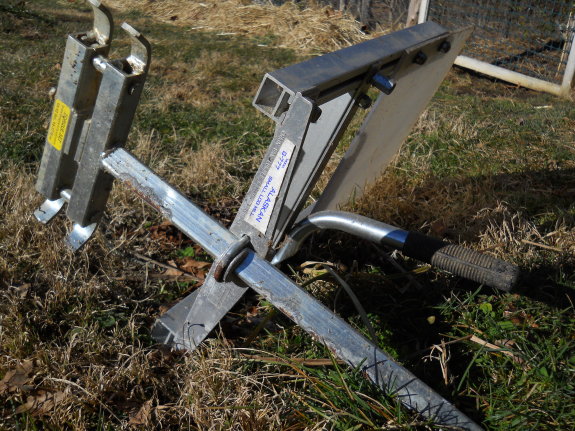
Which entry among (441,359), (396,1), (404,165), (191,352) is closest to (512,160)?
(404,165)

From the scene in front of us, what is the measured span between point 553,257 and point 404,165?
1245 mm

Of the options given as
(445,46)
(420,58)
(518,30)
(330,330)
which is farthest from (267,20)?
(330,330)

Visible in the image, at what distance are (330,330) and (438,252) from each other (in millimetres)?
476

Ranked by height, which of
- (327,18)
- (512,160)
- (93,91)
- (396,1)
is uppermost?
(93,91)

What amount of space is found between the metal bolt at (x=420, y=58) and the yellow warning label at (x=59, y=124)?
1.36 meters

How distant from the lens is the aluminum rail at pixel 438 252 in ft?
5.87

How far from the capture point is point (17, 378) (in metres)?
2.12

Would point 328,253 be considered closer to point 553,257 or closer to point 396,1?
point 553,257

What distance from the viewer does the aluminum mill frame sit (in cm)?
167

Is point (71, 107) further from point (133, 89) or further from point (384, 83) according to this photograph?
point (384, 83)

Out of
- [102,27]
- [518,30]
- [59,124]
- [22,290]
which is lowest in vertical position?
[22,290]

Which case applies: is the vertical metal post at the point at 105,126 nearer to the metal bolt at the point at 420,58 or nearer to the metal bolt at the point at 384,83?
the metal bolt at the point at 384,83

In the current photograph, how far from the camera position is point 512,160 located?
4090mm

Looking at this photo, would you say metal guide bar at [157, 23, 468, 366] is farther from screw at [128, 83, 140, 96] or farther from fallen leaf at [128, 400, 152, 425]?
screw at [128, 83, 140, 96]
